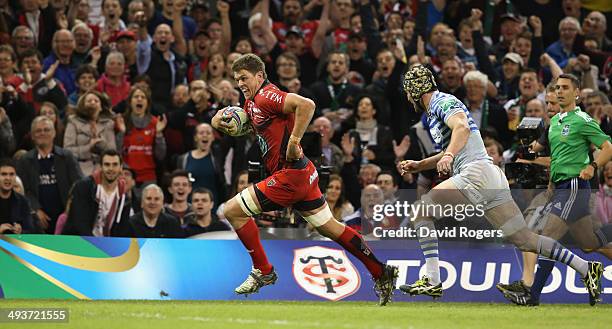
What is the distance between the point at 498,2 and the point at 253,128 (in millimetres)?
10253

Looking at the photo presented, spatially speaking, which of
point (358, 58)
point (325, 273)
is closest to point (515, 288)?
point (325, 273)

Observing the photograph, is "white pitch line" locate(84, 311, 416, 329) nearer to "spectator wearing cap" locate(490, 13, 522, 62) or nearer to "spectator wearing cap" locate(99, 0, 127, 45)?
"spectator wearing cap" locate(99, 0, 127, 45)

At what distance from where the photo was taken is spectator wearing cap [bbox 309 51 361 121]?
1784 cm

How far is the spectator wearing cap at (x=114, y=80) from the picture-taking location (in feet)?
58.8

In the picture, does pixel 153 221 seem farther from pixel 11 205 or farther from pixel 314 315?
pixel 314 315

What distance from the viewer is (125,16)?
2067cm

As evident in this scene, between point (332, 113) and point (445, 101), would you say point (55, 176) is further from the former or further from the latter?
point (445, 101)

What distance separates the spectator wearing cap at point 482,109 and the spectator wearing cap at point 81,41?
5859 millimetres

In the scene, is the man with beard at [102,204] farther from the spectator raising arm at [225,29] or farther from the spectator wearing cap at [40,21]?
the spectator raising arm at [225,29]

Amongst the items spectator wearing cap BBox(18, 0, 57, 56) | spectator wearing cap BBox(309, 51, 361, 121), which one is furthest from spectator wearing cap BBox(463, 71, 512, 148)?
spectator wearing cap BBox(18, 0, 57, 56)

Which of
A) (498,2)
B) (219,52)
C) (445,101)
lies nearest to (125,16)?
(219,52)

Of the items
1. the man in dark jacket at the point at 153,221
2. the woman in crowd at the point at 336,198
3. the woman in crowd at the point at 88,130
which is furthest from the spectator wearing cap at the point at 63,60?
the woman in crowd at the point at 336,198

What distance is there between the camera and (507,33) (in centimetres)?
2039

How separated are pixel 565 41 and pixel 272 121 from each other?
9.15 m
